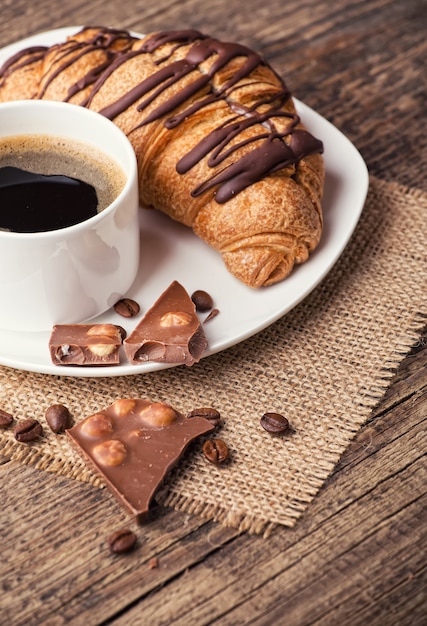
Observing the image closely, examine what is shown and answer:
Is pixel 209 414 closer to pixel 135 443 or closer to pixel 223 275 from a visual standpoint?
pixel 135 443

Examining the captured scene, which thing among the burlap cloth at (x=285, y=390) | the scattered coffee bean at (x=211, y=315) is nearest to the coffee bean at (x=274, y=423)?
the burlap cloth at (x=285, y=390)

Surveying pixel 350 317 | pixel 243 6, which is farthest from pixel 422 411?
pixel 243 6

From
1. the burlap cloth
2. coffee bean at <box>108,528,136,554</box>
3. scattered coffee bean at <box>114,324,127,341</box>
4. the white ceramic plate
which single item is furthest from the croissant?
coffee bean at <box>108,528,136,554</box>

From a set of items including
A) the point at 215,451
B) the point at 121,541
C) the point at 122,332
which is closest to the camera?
the point at 121,541

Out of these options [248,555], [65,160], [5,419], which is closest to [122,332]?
[5,419]

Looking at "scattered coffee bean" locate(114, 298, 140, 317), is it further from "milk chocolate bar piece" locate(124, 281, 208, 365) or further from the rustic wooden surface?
the rustic wooden surface
